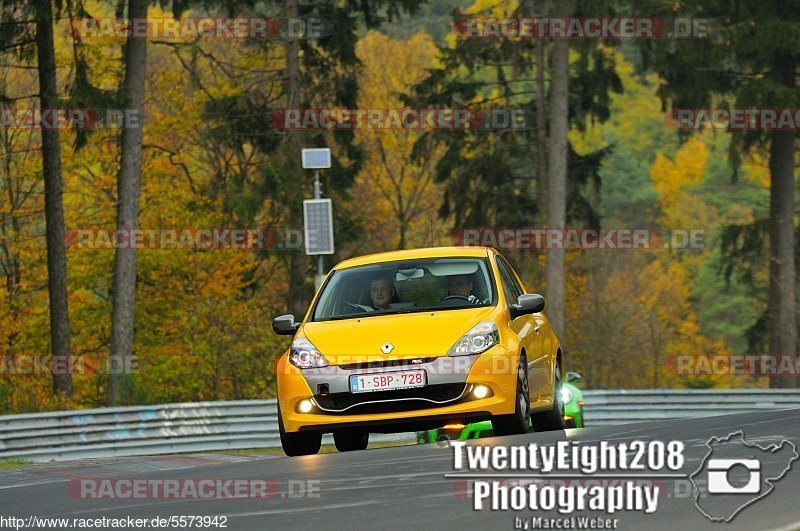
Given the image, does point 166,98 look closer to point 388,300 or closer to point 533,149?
point 533,149

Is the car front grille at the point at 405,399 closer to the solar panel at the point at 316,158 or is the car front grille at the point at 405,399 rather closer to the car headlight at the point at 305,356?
the car headlight at the point at 305,356

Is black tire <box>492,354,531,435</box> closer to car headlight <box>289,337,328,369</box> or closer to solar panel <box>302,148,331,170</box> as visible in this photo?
car headlight <box>289,337,328,369</box>

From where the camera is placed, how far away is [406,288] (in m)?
13.9

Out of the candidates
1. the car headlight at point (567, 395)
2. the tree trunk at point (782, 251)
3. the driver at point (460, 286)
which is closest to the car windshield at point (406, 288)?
the driver at point (460, 286)

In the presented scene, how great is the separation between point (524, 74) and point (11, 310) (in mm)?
16273

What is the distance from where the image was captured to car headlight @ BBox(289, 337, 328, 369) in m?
12.9

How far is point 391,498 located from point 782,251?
3068 centimetres

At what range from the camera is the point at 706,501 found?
795 cm

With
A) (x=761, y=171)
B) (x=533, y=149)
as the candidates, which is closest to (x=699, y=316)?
(x=761, y=171)

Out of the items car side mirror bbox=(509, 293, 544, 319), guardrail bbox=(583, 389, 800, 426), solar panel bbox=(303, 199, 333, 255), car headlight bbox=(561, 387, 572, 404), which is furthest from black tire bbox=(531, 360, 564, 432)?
guardrail bbox=(583, 389, 800, 426)

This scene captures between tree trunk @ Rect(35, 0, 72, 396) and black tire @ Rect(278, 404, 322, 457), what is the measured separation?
61.1 ft

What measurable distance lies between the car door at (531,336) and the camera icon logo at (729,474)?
4.09m

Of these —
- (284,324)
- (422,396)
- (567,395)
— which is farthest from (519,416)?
(567,395)

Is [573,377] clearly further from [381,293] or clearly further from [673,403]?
[673,403]
